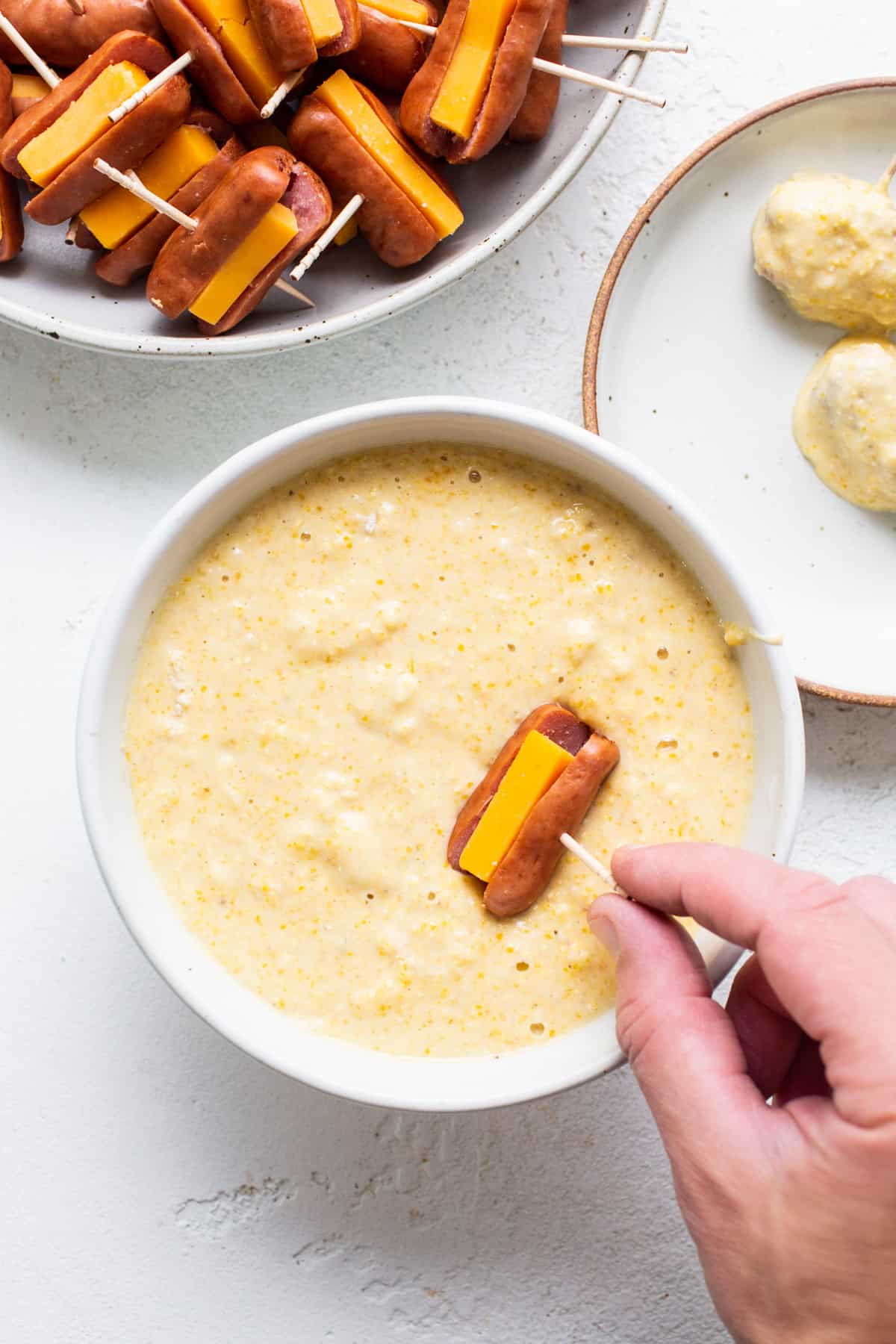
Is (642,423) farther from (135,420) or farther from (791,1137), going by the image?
(791,1137)

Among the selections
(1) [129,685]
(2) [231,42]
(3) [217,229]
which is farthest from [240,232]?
(1) [129,685]

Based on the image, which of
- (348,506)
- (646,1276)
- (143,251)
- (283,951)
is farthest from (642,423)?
(646,1276)

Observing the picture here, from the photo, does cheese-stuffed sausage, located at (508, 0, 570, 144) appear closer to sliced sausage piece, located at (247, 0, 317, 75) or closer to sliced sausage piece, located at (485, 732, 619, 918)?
sliced sausage piece, located at (247, 0, 317, 75)

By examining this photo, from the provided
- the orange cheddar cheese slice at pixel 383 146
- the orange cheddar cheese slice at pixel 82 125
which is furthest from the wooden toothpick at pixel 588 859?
the orange cheddar cheese slice at pixel 82 125

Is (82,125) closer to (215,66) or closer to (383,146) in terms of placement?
(215,66)

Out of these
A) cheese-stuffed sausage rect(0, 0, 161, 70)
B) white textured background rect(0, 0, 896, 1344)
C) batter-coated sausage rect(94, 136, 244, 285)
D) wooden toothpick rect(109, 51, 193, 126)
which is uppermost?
cheese-stuffed sausage rect(0, 0, 161, 70)

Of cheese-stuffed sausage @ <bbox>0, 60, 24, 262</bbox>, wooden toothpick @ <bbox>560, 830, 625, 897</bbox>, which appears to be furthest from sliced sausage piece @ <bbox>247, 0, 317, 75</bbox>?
wooden toothpick @ <bbox>560, 830, 625, 897</bbox>

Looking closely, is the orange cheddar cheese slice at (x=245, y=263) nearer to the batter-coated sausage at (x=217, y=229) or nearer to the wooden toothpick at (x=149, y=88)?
the batter-coated sausage at (x=217, y=229)
